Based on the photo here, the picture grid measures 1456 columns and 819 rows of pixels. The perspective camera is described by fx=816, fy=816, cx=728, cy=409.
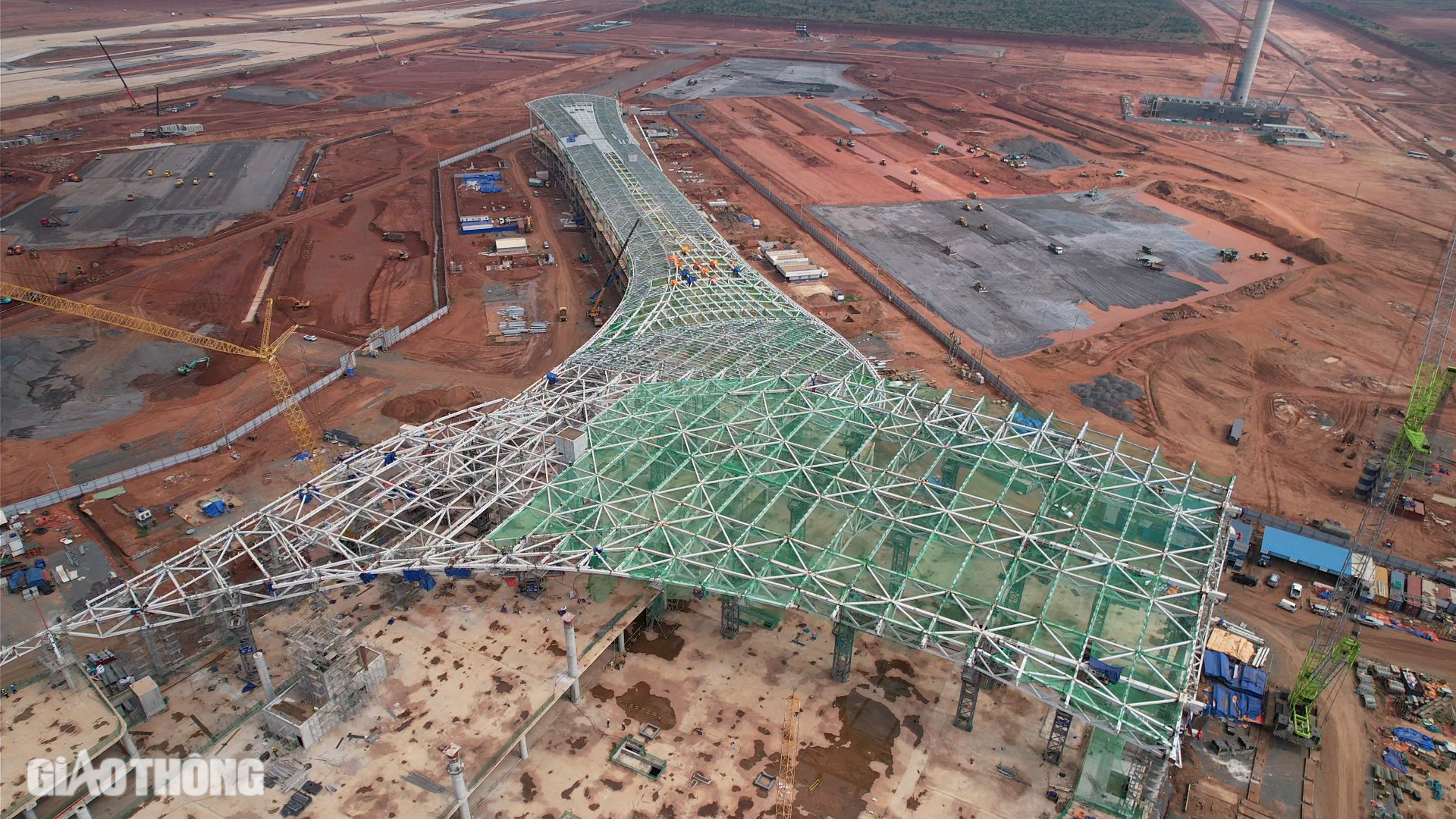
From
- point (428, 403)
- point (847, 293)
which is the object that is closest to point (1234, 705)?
point (847, 293)

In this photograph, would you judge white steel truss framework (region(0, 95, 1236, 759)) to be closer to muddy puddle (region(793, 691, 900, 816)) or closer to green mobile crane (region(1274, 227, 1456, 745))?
muddy puddle (region(793, 691, 900, 816))

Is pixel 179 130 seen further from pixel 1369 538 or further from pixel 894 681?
pixel 1369 538

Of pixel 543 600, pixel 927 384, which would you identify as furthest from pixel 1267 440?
pixel 543 600

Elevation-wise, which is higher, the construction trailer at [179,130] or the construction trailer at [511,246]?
the construction trailer at [179,130]

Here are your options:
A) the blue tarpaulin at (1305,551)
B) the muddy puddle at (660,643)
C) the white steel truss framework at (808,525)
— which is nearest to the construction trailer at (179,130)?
the white steel truss framework at (808,525)

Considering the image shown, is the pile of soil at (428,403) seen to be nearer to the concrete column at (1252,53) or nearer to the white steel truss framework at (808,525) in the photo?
the white steel truss framework at (808,525)

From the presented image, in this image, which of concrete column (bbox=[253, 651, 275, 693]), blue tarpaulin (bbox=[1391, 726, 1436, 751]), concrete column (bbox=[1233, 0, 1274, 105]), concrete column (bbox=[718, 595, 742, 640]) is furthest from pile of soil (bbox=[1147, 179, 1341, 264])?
concrete column (bbox=[253, 651, 275, 693])
